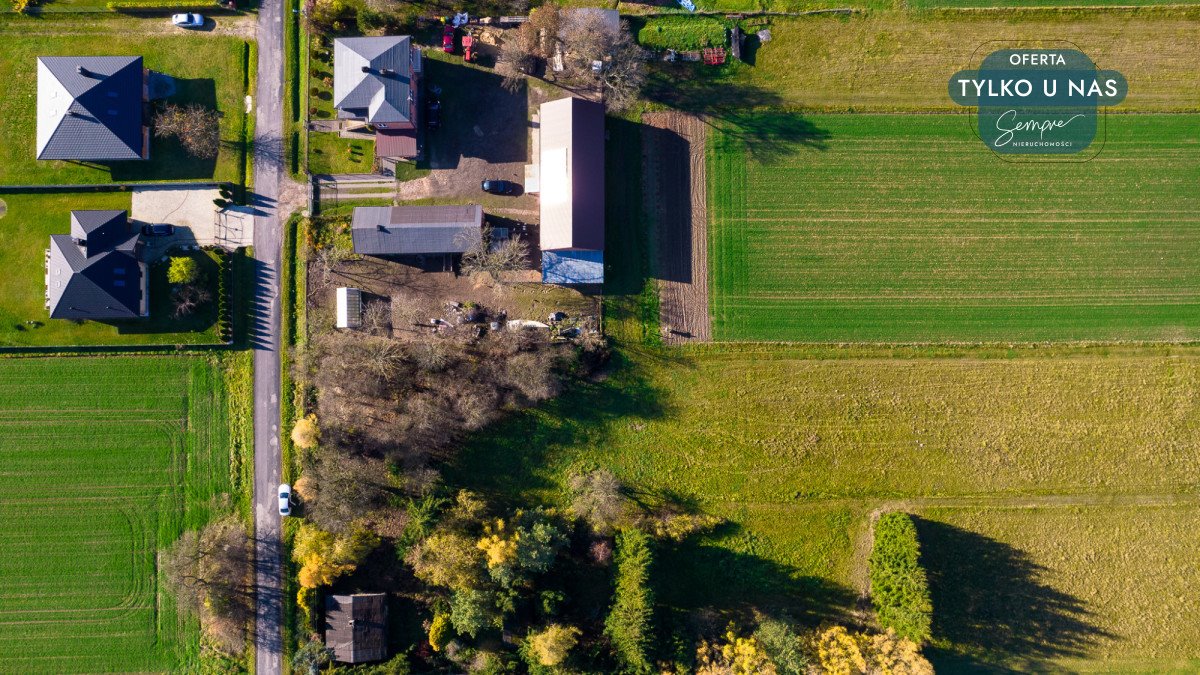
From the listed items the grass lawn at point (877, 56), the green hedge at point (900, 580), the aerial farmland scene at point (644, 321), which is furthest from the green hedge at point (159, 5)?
the green hedge at point (900, 580)

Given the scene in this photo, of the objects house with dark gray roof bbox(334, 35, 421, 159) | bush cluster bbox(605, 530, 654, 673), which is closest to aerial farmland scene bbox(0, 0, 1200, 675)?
house with dark gray roof bbox(334, 35, 421, 159)

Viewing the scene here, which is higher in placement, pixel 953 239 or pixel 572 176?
pixel 572 176

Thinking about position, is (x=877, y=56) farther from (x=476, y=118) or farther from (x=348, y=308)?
(x=348, y=308)

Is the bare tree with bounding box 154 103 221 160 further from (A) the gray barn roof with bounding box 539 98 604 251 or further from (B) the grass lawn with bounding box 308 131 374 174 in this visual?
(A) the gray barn roof with bounding box 539 98 604 251

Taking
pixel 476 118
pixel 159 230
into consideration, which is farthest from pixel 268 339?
pixel 476 118

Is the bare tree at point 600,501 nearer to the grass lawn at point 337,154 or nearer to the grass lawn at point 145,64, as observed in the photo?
the grass lawn at point 337,154

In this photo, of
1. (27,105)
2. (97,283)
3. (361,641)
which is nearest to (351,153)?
(97,283)
